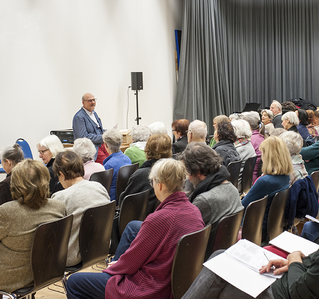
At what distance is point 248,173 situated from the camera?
166 inches

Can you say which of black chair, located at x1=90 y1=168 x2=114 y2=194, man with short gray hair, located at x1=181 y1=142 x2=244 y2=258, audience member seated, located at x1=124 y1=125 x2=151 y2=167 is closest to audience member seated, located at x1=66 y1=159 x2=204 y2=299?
man with short gray hair, located at x1=181 y1=142 x2=244 y2=258

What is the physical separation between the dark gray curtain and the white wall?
229 centimetres

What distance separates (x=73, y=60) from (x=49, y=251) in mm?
4518

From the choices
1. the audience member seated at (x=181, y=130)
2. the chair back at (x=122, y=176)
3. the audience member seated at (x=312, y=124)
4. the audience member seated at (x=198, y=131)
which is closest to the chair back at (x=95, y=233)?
the chair back at (x=122, y=176)

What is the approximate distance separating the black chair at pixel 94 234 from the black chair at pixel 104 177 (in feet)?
2.66

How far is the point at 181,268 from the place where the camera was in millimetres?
1714

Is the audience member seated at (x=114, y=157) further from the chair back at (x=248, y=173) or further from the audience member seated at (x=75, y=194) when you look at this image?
the chair back at (x=248, y=173)

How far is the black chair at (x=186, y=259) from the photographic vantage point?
1.66 meters

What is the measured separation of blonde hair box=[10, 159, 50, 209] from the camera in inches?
77.5

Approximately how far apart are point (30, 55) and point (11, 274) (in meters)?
3.88

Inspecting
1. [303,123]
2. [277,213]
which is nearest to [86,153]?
[277,213]

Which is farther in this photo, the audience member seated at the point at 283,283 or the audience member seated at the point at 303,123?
the audience member seated at the point at 303,123

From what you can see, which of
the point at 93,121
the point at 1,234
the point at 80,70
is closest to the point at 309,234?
the point at 1,234

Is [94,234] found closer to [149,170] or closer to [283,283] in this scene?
[149,170]
